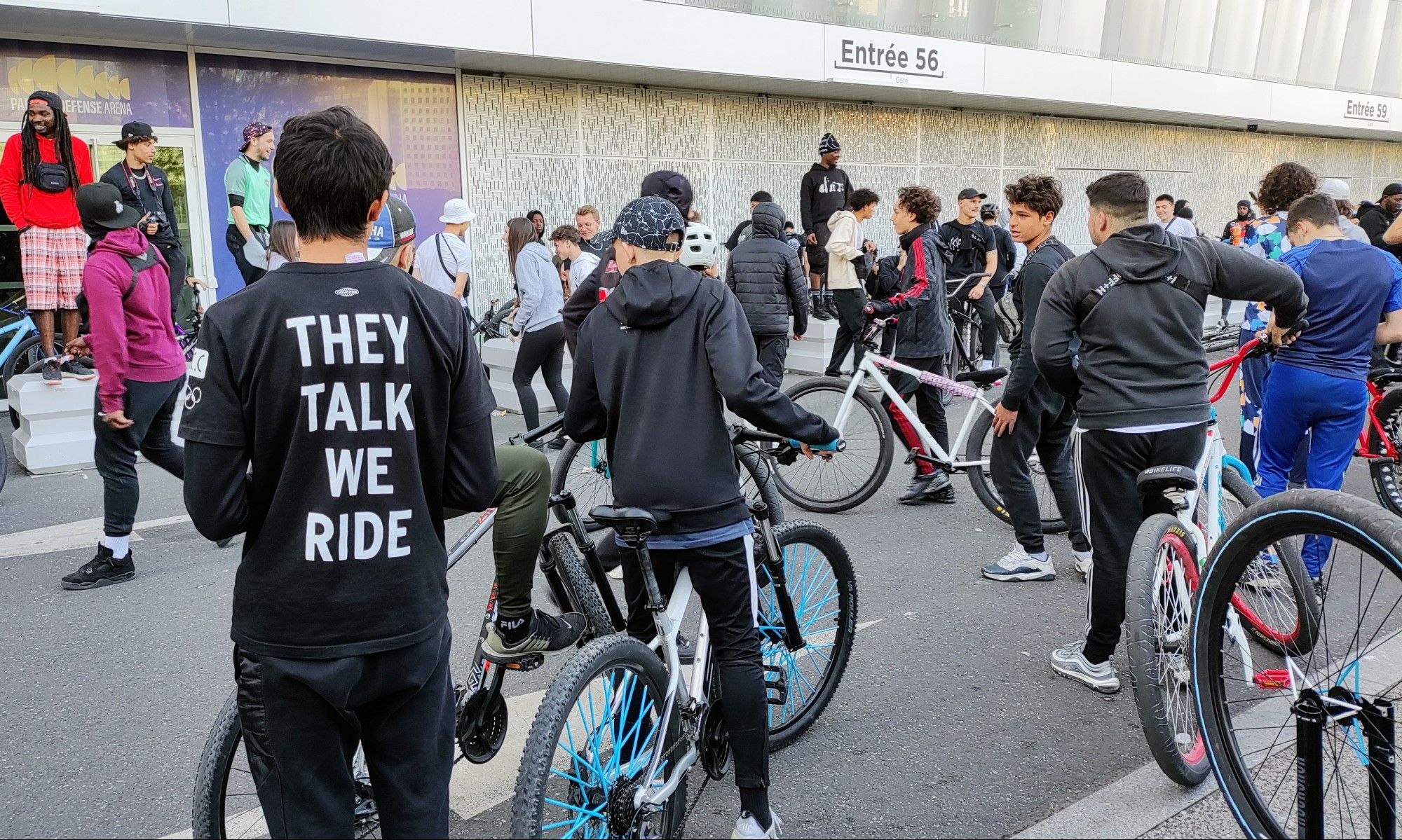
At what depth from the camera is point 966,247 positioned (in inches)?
434

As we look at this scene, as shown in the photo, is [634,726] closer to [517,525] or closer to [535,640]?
[535,640]

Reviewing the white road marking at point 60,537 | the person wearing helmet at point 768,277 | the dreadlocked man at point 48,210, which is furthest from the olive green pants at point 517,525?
the dreadlocked man at point 48,210

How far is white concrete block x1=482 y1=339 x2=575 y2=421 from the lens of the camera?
1058 centimetres

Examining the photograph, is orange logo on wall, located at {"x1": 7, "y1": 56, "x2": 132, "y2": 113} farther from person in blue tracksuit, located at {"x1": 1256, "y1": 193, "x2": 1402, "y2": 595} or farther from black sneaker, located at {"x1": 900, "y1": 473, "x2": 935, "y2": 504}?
person in blue tracksuit, located at {"x1": 1256, "y1": 193, "x2": 1402, "y2": 595}

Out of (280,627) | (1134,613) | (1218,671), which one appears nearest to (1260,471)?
(1134,613)

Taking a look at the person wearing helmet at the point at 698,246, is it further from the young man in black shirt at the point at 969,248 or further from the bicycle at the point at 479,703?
the young man in black shirt at the point at 969,248

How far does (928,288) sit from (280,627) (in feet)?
18.9

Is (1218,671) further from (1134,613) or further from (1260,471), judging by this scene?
(1260,471)

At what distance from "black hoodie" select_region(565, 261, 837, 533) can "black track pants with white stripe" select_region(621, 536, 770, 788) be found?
0.10 metres

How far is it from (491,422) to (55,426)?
7056mm

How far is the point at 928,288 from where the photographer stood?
7.20 meters

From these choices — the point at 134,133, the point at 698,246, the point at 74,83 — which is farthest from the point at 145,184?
the point at 698,246

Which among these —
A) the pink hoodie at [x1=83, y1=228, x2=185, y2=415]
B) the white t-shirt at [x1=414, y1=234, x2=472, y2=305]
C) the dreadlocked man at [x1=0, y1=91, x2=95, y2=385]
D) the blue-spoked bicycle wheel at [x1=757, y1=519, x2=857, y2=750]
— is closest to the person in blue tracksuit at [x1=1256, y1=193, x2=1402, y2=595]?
the blue-spoked bicycle wheel at [x1=757, y1=519, x2=857, y2=750]

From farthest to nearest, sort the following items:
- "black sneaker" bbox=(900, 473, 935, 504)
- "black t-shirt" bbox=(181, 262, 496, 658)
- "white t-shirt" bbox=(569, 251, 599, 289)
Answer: "white t-shirt" bbox=(569, 251, 599, 289), "black sneaker" bbox=(900, 473, 935, 504), "black t-shirt" bbox=(181, 262, 496, 658)
